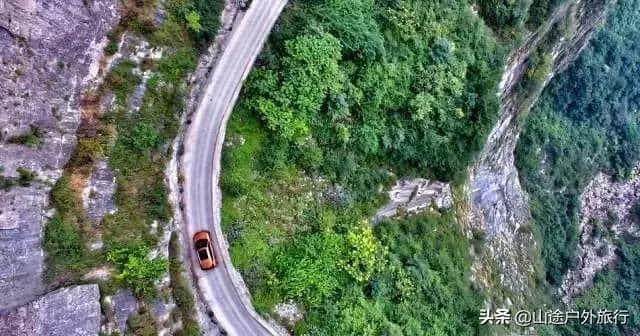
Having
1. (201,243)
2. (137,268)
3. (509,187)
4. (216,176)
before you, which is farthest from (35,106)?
(509,187)

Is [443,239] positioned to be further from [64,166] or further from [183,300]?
[64,166]

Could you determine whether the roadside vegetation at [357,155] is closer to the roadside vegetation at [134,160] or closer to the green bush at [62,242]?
the roadside vegetation at [134,160]

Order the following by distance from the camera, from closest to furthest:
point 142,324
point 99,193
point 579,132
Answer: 1. point 99,193
2. point 142,324
3. point 579,132

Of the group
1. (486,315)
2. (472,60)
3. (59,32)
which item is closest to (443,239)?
(486,315)

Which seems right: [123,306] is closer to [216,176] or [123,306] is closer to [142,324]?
[142,324]

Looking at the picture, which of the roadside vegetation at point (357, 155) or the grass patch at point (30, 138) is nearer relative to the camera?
the grass patch at point (30, 138)

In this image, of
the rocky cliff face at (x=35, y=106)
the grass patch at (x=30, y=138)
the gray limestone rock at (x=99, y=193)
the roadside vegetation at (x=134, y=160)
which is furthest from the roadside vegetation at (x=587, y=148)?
the grass patch at (x=30, y=138)

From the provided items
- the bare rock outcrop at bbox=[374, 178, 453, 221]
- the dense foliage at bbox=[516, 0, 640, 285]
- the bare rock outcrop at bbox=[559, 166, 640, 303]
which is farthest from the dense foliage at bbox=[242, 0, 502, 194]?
the bare rock outcrop at bbox=[559, 166, 640, 303]
